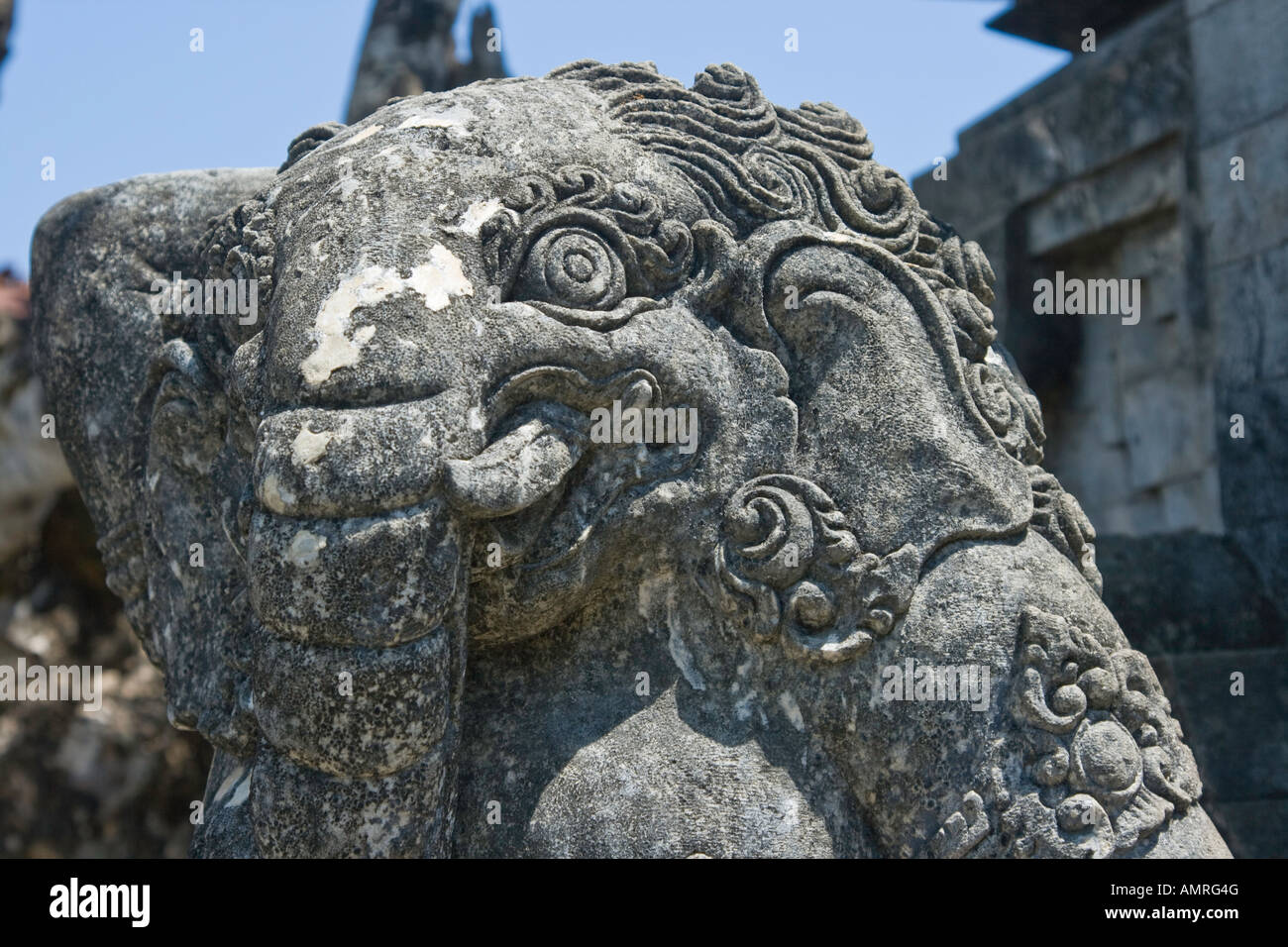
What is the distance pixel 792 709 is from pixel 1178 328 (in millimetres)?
3560

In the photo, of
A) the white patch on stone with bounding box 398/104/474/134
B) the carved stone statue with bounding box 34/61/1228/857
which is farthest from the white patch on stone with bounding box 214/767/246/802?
the white patch on stone with bounding box 398/104/474/134

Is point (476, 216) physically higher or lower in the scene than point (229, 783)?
higher

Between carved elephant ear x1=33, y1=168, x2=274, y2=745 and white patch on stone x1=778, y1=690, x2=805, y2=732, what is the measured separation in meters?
1.11

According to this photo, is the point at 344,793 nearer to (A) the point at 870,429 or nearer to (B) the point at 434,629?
(B) the point at 434,629

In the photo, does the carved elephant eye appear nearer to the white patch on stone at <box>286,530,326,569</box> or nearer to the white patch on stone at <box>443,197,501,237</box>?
the white patch on stone at <box>443,197,501,237</box>

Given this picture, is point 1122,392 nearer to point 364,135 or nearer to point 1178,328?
point 1178,328

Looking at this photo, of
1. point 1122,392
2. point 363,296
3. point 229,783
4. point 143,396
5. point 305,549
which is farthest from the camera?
point 1122,392

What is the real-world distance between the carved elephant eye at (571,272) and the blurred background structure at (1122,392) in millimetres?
2396

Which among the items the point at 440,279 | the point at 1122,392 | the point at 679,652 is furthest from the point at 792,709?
the point at 1122,392

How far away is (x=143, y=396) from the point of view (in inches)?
110

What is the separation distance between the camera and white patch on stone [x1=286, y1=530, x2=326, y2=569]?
2.07 m

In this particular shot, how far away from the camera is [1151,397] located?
540cm

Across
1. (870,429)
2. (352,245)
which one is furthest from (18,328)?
(870,429)
